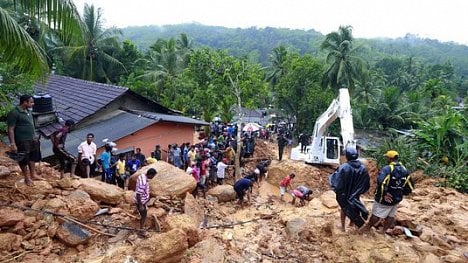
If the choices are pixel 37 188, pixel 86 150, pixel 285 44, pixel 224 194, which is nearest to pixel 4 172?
pixel 37 188

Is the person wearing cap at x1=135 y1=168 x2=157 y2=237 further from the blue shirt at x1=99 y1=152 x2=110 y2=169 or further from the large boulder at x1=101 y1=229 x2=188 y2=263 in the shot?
the blue shirt at x1=99 y1=152 x2=110 y2=169

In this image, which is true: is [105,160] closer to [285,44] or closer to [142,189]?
[142,189]

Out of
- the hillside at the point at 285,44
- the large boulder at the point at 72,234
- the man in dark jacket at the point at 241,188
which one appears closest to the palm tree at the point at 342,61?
the man in dark jacket at the point at 241,188

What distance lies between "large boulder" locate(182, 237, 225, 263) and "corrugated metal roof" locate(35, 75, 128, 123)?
28.8 ft

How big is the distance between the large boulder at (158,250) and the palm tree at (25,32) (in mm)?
3075

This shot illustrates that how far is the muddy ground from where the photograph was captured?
5008mm

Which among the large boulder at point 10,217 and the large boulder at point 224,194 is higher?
the large boulder at point 10,217

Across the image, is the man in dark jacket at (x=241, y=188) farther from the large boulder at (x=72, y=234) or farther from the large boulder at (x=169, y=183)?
the large boulder at (x=72, y=234)

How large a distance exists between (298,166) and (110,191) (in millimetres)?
9523

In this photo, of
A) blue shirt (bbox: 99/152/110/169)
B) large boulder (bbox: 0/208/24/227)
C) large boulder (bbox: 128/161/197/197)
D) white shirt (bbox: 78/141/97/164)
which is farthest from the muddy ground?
blue shirt (bbox: 99/152/110/169)

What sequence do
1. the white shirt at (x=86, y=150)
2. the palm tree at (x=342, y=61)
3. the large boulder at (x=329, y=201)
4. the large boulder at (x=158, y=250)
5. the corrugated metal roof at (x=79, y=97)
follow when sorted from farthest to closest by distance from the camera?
the palm tree at (x=342, y=61) → the corrugated metal roof at (x=79, y=97) → the large boulder at (x=329, y=201) → the white shirt at (x=86, y=150) → the large boulder at (x=158, y=250)

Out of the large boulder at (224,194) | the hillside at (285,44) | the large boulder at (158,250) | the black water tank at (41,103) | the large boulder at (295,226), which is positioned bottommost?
the large boulder at (224,194)

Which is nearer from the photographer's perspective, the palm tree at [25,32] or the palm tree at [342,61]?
the palm tree at [25,32]

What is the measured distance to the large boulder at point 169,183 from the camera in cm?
718
